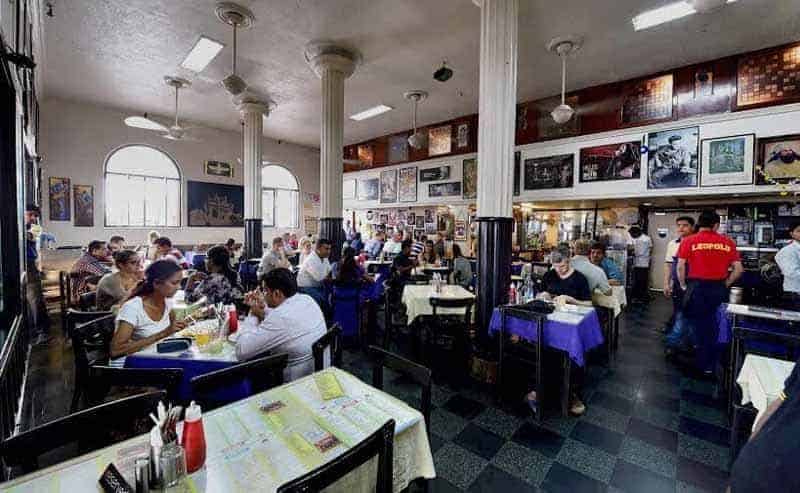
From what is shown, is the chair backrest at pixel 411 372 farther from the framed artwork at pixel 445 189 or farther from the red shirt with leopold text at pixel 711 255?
the framed artwork at pixel 445 189

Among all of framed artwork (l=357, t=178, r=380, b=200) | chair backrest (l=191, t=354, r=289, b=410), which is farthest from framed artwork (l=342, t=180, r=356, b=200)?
chair backrest (l=191, t=354, r=289, b=410)

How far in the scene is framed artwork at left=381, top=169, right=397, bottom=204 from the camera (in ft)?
35.5

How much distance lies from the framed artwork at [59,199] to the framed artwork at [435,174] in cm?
921

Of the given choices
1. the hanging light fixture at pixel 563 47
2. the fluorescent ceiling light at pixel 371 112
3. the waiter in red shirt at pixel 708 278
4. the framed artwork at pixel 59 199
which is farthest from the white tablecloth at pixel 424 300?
the framed artwork at pixel 59 199

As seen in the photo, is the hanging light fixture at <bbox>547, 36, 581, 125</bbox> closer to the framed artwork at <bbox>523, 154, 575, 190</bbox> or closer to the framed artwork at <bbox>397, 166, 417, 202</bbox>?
the framed artwork at <bbox>523, 154, 575, 190</bbox>

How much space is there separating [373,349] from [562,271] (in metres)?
2.73

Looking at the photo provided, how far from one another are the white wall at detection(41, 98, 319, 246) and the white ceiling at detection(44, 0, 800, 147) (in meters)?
0.79

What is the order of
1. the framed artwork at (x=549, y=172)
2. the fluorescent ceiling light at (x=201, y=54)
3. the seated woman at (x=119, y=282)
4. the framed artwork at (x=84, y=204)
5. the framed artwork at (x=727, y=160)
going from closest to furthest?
1. the seated woman at (x=119, y=282)
2. the framed artwork at (x=727, y=160)
3. the fluorescent ceiling light at (x=201, y=54)
4. the framed artwork at (x=549, y=172)
5. the framed artwork at (x=84, y=204)

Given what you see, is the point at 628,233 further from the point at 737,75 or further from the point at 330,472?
the point at 330,472

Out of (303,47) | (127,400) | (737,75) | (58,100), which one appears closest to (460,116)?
(303,47)

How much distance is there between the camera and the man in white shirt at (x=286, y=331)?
2.14m

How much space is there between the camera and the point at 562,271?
380 cm

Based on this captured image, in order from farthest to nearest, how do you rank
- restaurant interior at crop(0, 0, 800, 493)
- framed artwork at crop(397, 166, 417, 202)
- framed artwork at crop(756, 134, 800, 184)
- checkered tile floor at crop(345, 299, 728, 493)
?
framed artwork at crop(397, 166, 417, 202), framed artwork at crop(756, 134, 800, 184), checkered tile floor at crop(345, 299, 728, 493), restaurant interior at crop(0, 0, 800, 493)

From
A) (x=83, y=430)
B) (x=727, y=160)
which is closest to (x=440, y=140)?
(x=727, y=160)
